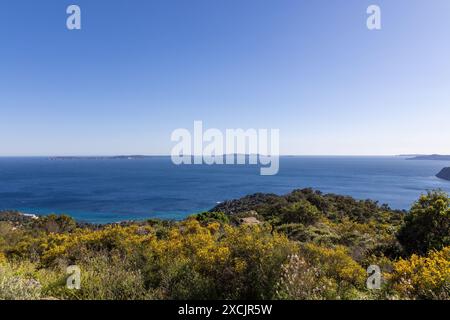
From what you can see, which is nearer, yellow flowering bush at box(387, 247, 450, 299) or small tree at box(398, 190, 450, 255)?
yellow flowering bush at box(387, 247, 450, 299)

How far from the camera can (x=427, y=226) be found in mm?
9125

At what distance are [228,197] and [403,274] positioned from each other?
5663 centimetres

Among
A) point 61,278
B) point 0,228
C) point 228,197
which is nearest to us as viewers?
point 61,278

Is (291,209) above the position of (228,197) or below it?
above

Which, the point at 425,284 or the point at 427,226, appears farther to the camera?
the point at 427,226

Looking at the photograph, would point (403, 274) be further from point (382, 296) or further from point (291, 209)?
point (291, 209)

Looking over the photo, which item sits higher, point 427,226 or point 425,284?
point 425,284

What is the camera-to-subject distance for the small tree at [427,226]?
28.9 feet

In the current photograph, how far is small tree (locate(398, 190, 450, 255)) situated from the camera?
880 cm

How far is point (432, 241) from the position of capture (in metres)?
8.77

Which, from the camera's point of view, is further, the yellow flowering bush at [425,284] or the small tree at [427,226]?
the small tree at [427,226]
